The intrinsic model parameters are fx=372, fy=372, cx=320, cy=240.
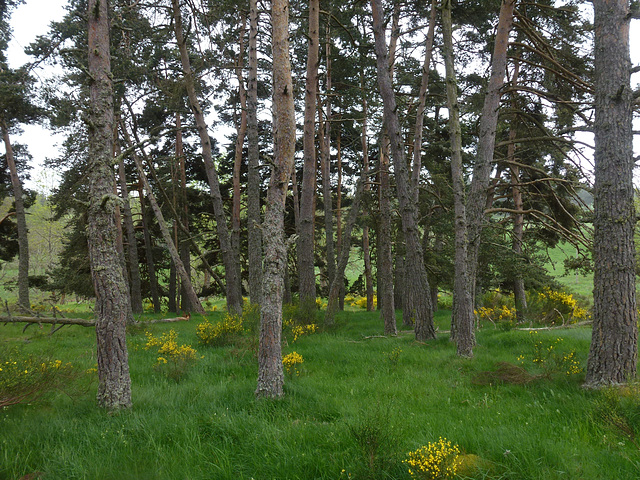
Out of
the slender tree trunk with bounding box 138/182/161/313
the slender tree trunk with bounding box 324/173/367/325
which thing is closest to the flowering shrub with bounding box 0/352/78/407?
the slender tree trunk with bounding box 324/173/367/325

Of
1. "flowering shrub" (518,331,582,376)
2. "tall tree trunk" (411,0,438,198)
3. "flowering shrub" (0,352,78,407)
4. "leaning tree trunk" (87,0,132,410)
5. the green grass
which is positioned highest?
"tall tree trunk" (411,0,438,198)

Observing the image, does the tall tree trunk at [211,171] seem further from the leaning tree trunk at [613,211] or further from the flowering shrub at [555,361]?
the leaning tree trunk at [613,211]

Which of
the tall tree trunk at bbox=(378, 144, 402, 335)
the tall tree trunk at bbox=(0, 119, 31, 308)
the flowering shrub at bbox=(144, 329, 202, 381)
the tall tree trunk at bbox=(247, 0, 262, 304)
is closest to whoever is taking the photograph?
the flowering shrub at bbox=(144, 329, 202, 381)

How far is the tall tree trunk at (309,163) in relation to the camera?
10172 mm

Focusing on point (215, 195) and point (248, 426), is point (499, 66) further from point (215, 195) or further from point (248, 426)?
point (215, 195)

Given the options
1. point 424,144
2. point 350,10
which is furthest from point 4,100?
point 424,144

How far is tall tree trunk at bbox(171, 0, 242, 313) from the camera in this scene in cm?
1162

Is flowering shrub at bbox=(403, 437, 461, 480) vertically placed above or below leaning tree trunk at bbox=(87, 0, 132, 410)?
below

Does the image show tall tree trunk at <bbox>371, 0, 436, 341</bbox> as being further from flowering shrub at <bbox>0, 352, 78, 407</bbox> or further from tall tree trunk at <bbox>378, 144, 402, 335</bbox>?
flowering shrub at <bbox>0, 352, 78, 407</bbox>

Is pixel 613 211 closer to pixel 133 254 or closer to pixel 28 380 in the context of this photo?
pixel 28 380

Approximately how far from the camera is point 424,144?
14.4 m

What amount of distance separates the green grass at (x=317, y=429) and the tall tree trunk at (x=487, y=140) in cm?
263

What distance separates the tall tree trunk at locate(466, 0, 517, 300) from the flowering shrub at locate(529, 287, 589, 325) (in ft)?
19.1

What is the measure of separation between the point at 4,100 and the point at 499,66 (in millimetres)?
15832
